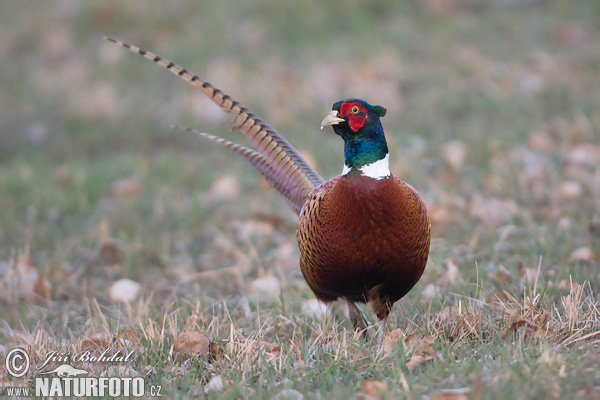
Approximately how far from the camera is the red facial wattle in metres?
3.15

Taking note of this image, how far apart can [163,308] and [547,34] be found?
5.31 metres

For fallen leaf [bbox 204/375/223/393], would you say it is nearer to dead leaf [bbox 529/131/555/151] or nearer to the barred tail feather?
the barred tail feather

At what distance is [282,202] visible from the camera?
5.58 m

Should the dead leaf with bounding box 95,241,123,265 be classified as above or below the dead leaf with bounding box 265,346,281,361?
above

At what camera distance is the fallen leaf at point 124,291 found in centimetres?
432

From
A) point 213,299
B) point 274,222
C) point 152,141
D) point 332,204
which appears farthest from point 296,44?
point 332,204

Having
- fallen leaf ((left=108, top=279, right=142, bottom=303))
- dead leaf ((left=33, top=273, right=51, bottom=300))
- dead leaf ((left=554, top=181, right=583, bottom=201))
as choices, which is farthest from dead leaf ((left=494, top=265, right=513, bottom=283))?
dead leaf ((left=33, top=273, right=51, bottom=300))

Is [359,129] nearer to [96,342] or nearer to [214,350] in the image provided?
[214,350]

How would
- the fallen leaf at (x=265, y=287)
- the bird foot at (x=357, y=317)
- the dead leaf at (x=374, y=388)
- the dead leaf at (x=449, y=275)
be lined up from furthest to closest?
the fallen leaf at (x=265, y=287)
the dead leaf at (x=449, y=275)
the bird foot at (x=357, y=317)
the dead leaf at (x=374, y=388)

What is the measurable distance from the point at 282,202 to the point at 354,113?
247 centimetres

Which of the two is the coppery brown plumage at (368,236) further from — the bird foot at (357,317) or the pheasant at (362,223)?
the bird foot at (357,317)

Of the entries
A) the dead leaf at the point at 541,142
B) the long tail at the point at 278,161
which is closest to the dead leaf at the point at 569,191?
the dead leaf at the point at 541,142

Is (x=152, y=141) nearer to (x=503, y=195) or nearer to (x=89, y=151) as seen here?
(x=89, y=151)

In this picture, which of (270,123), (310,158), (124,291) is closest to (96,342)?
(124,291)
